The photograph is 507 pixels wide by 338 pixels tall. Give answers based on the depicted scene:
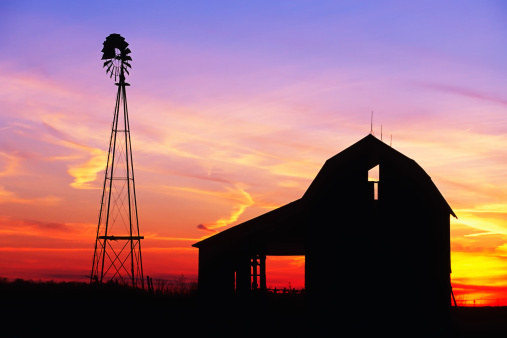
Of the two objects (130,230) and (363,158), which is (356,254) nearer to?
(363,158)

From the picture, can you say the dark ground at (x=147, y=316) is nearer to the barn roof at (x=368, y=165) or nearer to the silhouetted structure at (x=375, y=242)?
the silhouetted structure at (x=375, y=242)

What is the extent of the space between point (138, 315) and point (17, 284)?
50.9 ft

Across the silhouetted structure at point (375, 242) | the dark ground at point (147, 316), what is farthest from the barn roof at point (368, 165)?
the dark ground at point (147, 316)

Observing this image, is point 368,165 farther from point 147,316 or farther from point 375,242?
point 147,316

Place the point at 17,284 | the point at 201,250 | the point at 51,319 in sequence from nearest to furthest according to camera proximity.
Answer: the point at 51,319, the point at 201,250, the point at 17,284

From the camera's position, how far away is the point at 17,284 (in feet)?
137

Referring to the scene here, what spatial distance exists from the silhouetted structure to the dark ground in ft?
3.37

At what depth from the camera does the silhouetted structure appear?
1120 inches

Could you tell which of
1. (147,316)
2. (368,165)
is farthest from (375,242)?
(147,316)

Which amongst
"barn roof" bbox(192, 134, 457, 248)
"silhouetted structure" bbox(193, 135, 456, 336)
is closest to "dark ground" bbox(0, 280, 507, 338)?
"silhouetted structure" bbox(193, 135, 456, 336)

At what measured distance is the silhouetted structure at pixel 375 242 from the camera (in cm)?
2844

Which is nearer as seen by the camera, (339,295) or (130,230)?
(339,295)

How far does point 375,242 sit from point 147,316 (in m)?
9.16

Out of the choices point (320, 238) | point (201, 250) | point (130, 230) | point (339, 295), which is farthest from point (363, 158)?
point (130, 230)
